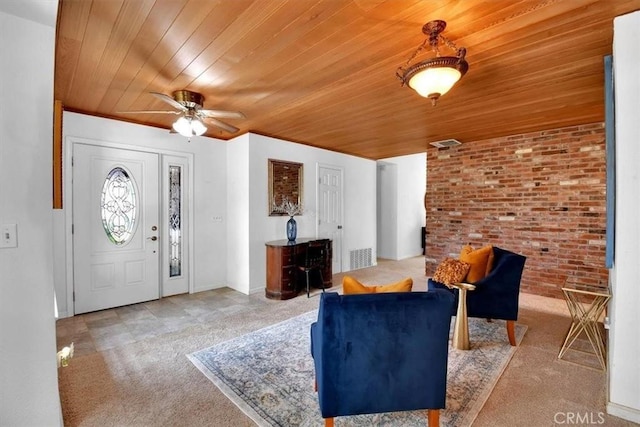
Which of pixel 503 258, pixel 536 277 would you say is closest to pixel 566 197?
pixel 536 277

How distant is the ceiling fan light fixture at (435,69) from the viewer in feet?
5.90

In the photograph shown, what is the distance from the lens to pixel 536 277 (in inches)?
175

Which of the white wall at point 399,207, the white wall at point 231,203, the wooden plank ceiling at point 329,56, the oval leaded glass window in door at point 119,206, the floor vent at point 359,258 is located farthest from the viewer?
the white wall at point 399,207

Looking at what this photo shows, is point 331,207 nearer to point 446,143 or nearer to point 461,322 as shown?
point 446,143

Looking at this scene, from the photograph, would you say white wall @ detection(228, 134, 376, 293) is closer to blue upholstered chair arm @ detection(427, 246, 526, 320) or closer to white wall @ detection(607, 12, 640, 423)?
blue upholstered chair arm @ detection(427, 246, 526, 320)

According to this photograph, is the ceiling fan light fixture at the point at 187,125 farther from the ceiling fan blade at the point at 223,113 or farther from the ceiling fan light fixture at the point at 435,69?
the ceiling fan light fixture at the point at 435,69

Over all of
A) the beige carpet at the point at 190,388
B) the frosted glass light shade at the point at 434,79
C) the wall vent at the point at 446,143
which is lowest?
the beige carpet at the point at 190,388

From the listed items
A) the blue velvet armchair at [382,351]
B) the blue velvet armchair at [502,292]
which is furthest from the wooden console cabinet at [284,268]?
the blue velvet armchair at [382,351]

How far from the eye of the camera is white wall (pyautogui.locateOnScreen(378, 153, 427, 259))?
7.39 meters

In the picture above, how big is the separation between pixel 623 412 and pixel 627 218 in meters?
1.16

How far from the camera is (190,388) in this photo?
211 cm

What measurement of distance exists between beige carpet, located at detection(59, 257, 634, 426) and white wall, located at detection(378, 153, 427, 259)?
442cm

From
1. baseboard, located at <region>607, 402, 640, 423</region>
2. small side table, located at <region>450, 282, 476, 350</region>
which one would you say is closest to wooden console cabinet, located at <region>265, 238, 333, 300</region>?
small side table, located at <region>450, 282, 476, 350</region>

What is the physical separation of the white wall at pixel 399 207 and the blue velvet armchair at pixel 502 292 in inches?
179
